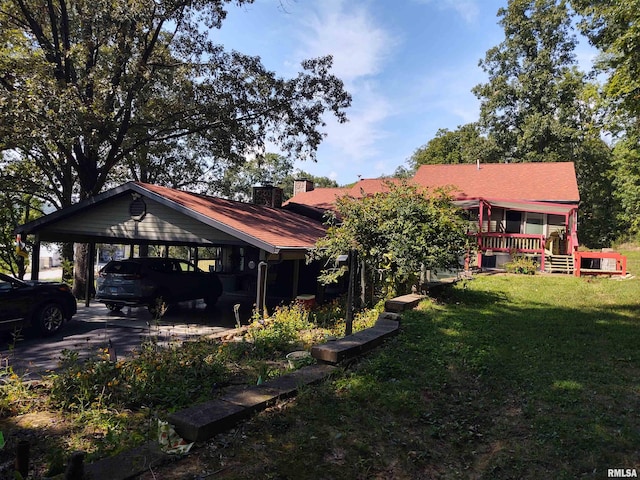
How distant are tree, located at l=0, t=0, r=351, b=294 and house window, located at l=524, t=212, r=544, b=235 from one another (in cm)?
1212

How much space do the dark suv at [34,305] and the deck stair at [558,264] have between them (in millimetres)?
16691

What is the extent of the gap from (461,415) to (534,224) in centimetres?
2083

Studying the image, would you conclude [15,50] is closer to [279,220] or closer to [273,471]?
[279,220]

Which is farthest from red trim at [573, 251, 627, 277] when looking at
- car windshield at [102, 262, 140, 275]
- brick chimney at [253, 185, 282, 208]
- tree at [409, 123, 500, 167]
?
tree at [409, 123, 500, 167]

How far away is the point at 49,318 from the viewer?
29.5 feet

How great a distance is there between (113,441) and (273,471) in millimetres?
1588

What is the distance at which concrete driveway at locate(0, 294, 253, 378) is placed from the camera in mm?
7193

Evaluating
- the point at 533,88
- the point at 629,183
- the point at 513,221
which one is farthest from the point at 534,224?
the point at 533,88

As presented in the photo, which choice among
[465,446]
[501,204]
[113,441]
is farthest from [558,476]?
[501,204]

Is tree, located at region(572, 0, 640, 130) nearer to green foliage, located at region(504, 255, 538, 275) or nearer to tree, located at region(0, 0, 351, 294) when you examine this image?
green foliage, located at region(504, 255, 538, 275)

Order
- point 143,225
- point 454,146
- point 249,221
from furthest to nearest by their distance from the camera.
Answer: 1. point 454,146
2. point 249,221
3. point 143,225

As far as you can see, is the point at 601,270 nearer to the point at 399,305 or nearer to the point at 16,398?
the point at 399,305

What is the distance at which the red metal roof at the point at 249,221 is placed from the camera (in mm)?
10086

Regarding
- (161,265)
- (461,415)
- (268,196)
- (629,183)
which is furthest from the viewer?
(629,183)
